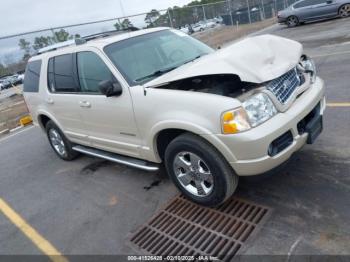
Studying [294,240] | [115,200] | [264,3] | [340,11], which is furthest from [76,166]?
[264,3]

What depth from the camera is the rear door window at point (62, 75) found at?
485 cm

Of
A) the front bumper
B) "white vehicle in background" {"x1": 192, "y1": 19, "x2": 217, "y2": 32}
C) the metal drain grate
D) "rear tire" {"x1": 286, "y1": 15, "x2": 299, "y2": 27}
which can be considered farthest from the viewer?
"white vehicle in background" {"x1": 192, "y1": 19, "x2": 217, "y2": 32}

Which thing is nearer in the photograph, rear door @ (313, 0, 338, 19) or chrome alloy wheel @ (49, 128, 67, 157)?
chrome alloy wheel @ (49, 128, 67, 157)

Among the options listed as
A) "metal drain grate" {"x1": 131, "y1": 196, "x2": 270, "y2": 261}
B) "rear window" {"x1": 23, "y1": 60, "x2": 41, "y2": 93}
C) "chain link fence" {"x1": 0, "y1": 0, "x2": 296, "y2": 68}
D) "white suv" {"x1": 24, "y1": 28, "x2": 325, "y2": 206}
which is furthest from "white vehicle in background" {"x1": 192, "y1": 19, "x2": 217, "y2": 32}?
"metal drain grate" {"x1": 131, "y1": 196, "x2": 270, "y2": 261}

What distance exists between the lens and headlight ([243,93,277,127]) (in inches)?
120

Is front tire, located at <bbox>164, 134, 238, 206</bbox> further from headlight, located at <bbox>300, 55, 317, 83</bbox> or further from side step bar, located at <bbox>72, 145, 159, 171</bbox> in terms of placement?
headlight, located at <bbox>300, 55, 317, 83</bbox>

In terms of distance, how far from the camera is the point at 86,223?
4.00 metres

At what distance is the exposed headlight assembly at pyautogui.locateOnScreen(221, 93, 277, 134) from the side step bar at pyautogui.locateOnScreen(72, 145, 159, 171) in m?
1.31

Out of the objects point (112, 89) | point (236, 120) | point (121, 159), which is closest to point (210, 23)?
point (121, 159)

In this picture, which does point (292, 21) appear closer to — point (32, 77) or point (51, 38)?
point (51, 38)

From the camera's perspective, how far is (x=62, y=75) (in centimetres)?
510

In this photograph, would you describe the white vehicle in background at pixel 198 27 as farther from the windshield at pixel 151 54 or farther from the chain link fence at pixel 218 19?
the windshield at pixel 151 54

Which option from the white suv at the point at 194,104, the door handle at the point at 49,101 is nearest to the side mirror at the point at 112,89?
the white suv at the point at 194,104

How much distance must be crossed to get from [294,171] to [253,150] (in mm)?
1184
